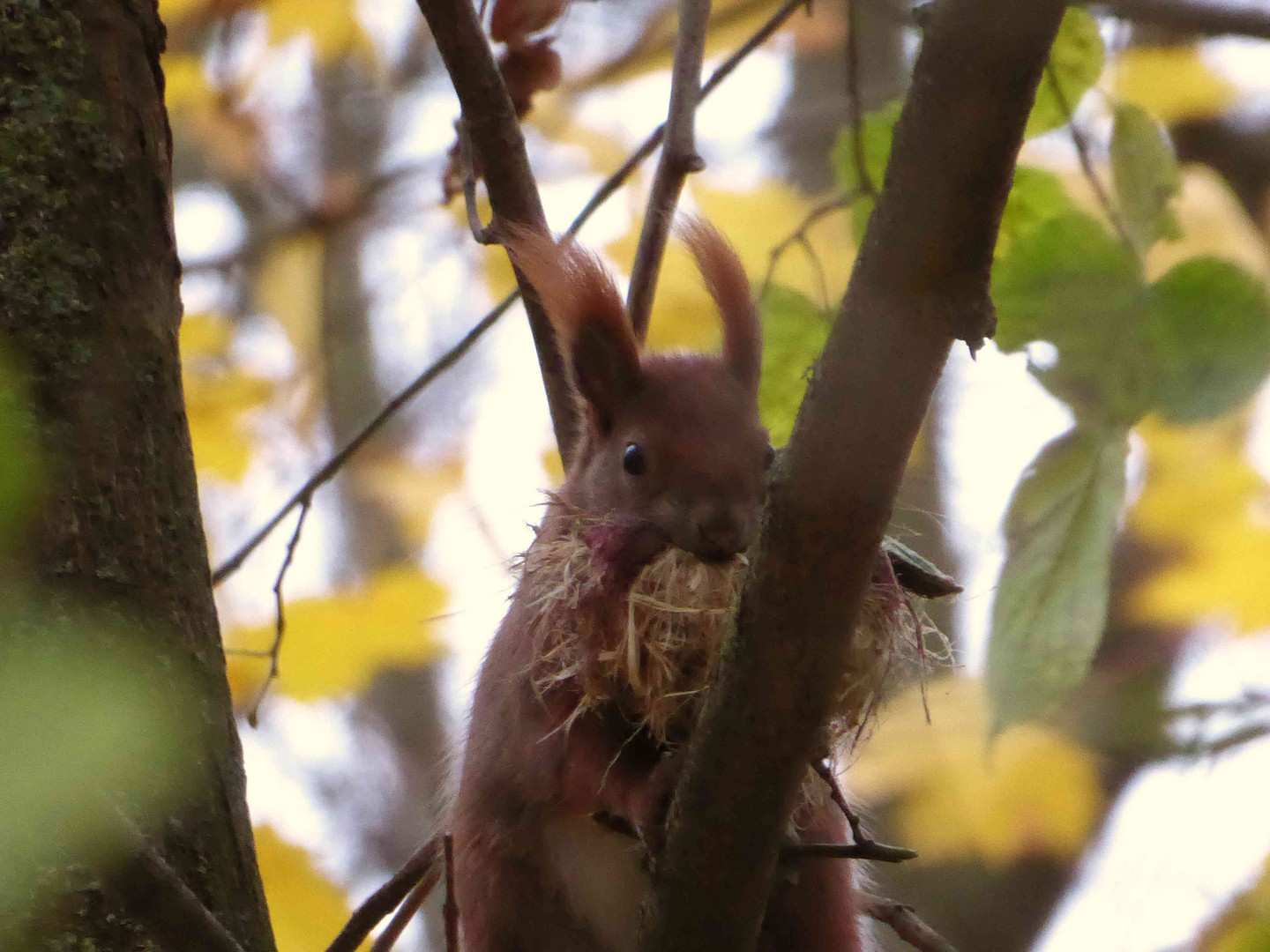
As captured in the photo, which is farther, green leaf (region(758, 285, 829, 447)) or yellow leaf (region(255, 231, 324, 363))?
yellow leaf (region(255, 231, 324, 363))

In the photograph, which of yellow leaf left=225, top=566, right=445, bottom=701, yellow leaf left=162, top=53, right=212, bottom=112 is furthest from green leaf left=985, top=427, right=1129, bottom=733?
yellow leaf left=162, top=53, right=212, bottom=112

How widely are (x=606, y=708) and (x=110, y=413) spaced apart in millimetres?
563

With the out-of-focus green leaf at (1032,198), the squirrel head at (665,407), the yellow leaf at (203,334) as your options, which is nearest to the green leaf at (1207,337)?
the out-of-focus green leaf at (1032,198)

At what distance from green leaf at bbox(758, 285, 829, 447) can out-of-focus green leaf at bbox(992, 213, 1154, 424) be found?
0.30m

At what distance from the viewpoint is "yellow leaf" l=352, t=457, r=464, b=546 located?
14.7 ft

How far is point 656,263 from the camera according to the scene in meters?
1.90

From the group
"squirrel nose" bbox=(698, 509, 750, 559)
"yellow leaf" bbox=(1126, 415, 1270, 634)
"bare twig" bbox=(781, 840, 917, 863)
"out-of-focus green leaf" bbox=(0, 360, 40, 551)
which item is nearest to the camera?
"out-of-focus green leaf" bbox=(0, 360, 40, 551)

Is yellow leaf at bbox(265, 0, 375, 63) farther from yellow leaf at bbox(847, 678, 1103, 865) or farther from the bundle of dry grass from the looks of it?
the bundle of dry grass

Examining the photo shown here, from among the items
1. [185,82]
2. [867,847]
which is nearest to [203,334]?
[185,82]

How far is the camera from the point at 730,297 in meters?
1.88

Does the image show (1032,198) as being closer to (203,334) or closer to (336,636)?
(336,636)

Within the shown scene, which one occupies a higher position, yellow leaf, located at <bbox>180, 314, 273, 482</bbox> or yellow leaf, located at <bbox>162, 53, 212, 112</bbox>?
A: yellow leaf, located at <bbox>162, 53, 212, 112</bbox>

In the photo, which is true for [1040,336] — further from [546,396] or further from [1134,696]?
[1134,696]

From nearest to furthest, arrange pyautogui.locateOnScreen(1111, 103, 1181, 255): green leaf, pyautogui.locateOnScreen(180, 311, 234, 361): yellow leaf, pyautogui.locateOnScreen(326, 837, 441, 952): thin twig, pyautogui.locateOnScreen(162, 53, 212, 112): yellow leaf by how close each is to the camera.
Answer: pyautogui.locateOnScreen(326, 837, 441, 952): thin twig < pyautogui.locateOnScreen(1111, 103, 1181, 255): green leaf < pyautogui.locateOnScreen(180, 311, 234, 361): yellow leaf < pyautogui.locateOnScreen(162, 53, 212, 112): yellow leaf
